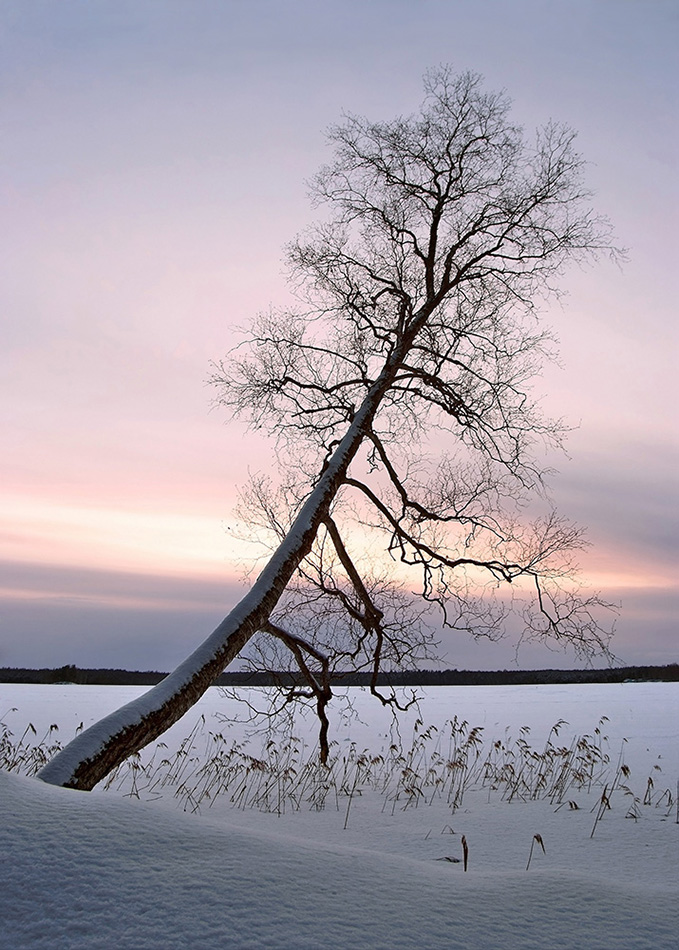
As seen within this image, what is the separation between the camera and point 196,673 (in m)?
5.60

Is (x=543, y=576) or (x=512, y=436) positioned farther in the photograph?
(x=512, y=436)

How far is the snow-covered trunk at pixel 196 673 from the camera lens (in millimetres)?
4859

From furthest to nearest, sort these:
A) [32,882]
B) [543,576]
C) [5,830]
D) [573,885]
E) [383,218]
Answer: [383,218] → [543,576] → [573,885] → [5,830] → [32,882]

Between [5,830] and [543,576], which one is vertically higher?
[543,576]

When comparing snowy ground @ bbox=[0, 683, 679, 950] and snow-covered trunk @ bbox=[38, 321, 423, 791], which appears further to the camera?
snow-covered trunk @ bbox=[38, 321, 423, 791]

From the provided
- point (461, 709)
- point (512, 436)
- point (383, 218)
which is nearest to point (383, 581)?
point (512, 436)

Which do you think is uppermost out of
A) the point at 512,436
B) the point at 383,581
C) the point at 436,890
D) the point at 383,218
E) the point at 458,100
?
the point at 458,100

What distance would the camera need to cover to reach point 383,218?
8.91 meters

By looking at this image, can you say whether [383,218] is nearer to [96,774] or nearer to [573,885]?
[96,774]

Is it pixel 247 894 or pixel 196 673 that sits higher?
pixel 196 673

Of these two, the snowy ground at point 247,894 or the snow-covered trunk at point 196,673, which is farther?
the snow-covered trunk at point 196,673

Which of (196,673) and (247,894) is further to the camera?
(196,673)

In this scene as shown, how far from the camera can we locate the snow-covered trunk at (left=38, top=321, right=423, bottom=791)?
15.9 feet

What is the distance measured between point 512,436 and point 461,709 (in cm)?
1295
